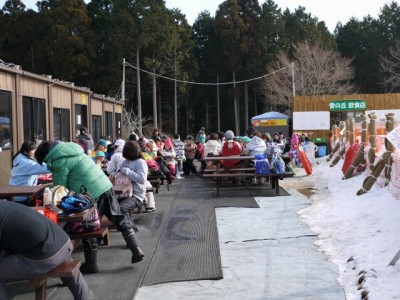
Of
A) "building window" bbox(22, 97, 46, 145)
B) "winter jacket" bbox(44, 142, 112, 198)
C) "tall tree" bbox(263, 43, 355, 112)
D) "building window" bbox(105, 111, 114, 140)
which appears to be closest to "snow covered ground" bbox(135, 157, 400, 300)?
"winter jacket" bbox(44, 142, 112, 198)

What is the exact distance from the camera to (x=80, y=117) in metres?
18.0

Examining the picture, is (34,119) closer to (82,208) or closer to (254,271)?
(82,208)

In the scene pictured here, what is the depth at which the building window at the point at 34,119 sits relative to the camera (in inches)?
483

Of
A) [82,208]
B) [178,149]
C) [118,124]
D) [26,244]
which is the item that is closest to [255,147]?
[178,149]

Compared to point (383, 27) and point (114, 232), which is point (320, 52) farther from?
point (114, 232)

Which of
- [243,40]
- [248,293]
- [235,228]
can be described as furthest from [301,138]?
[243,40]

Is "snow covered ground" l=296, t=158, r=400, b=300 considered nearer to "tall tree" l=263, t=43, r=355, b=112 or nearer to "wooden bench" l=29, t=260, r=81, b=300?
"wooden bench" l=29, t=260, r=81, b=300

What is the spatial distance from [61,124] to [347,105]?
59.3ft

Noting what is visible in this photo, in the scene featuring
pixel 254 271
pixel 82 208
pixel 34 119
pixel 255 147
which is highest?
pixel 34 119

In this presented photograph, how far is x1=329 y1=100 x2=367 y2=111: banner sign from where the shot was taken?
94.7 feet

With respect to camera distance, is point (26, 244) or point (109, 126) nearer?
point (26, 244)

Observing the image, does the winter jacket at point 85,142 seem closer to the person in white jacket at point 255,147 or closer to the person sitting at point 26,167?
the person in white jacket at point 255,147

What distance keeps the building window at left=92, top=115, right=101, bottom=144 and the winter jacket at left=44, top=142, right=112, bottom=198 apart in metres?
13.6

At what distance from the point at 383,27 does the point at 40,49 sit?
35.5 metres
